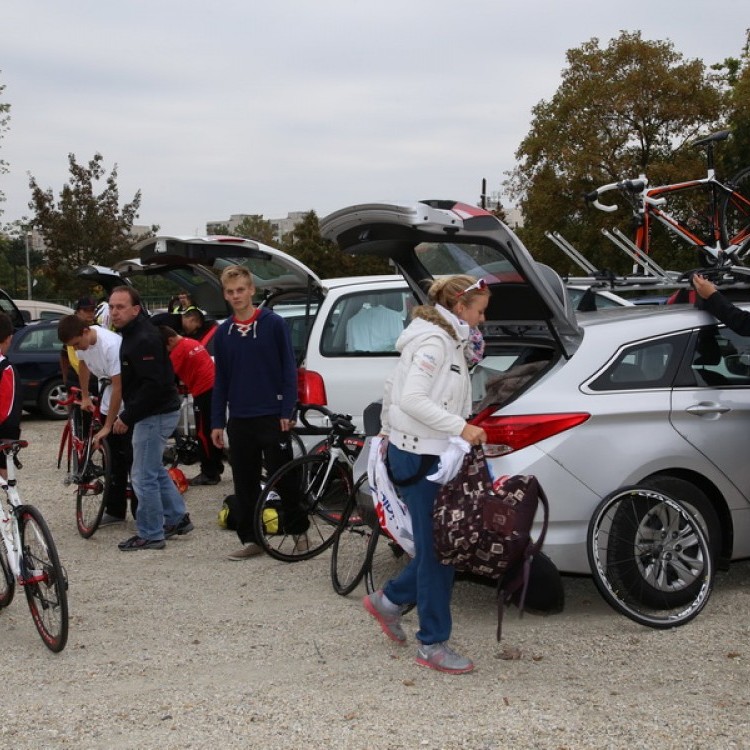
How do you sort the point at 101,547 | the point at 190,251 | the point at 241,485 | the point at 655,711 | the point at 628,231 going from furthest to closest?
the point at 628,231
the point at 190,251
the point at 101,547
the point at 241,485
the point at 655,711

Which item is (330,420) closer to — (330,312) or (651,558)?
(330,312)

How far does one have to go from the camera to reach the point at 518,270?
5.22m

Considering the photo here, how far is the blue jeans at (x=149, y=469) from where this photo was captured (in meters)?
7.54

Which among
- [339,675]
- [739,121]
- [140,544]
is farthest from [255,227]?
[339,675]

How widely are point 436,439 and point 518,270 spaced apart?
1056 millimetres

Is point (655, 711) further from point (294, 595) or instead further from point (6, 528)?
point (6, 528)

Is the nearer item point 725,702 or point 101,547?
point 725,702

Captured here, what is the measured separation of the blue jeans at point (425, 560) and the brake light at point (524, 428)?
2.23ft

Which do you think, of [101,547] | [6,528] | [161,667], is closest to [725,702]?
[161,667]

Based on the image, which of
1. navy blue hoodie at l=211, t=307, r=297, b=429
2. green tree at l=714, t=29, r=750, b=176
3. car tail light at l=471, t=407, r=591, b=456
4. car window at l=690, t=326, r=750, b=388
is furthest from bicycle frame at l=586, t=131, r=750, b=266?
green tree at l=714, t=29, r=750, b=176

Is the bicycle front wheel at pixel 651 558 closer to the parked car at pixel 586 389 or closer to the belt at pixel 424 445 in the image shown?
the parked car at pixel 586 389

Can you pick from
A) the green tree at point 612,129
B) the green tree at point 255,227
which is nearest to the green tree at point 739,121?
the green tree at point 612,129

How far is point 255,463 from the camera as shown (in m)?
7.11

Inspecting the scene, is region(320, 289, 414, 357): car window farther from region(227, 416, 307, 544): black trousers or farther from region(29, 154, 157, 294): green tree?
region(29, 154, 157, 294): green tree
